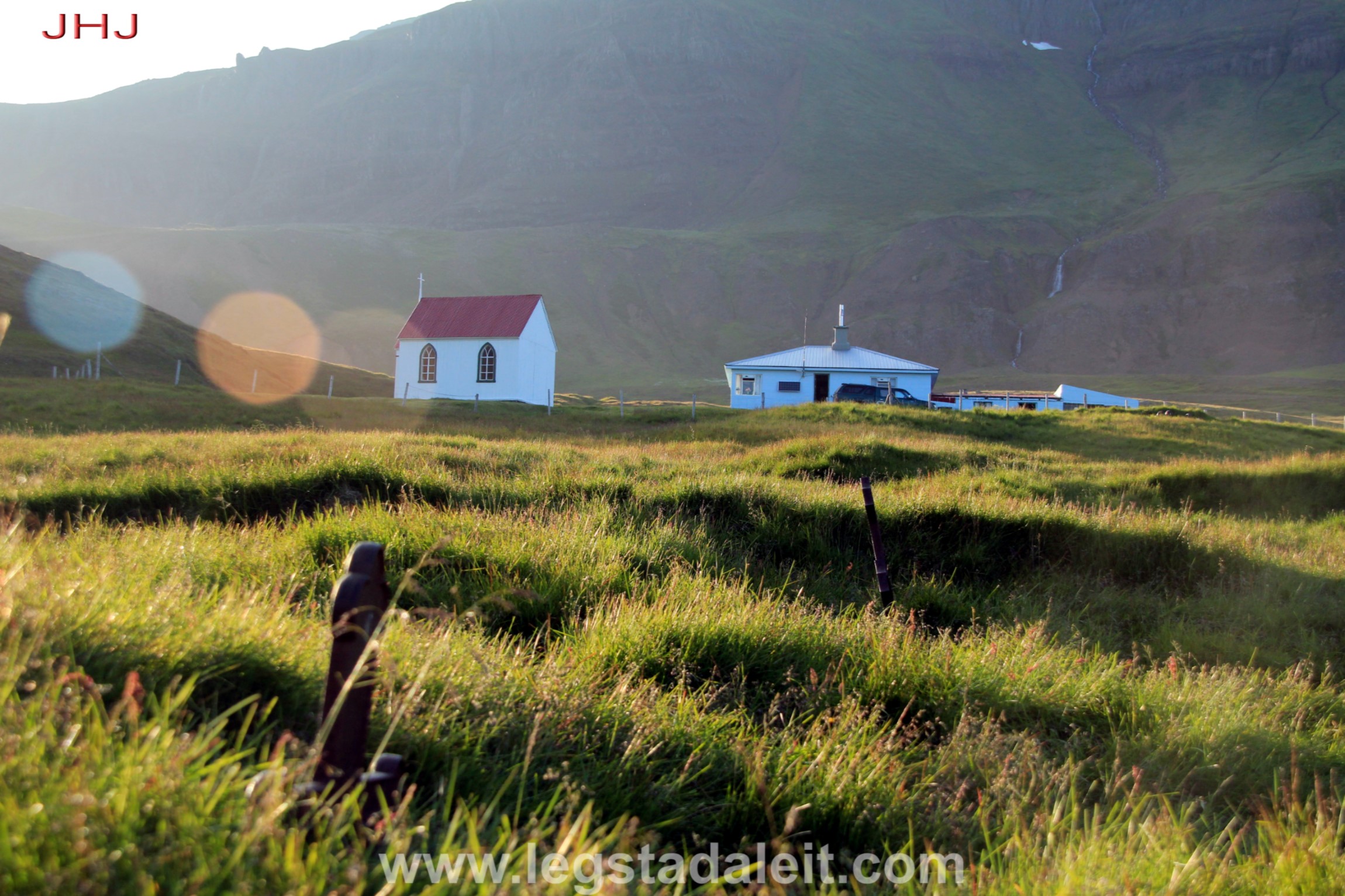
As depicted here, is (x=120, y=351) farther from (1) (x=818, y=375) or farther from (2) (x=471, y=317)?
(1) (x=818, y=375)

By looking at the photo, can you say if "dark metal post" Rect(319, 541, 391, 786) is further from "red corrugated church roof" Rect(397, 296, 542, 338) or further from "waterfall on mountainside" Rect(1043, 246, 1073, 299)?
"waterfall on mountainside" Rect(1043, 246, 1073, 299)

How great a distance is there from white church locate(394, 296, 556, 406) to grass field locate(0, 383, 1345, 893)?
112 feet

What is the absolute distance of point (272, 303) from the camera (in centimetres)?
13488

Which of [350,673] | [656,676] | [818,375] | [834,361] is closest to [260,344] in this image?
[818,375]

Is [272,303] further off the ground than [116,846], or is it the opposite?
[272,303]

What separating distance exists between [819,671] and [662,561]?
6.60ft

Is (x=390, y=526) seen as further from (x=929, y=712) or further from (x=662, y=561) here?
(x=929, y=712)

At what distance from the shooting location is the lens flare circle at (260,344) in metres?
50.2

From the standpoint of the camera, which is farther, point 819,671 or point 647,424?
point 647,424

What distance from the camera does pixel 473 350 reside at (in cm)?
4475

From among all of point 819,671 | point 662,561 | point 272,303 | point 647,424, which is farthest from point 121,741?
point 272,303

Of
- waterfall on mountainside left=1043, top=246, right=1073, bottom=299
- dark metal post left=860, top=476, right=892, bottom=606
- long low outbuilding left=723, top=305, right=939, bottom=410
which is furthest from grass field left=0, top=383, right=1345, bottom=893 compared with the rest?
waterfall on mountainside left=1043, top=246, right=1073, bottom=299

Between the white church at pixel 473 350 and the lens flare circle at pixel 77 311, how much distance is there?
53.3 feet

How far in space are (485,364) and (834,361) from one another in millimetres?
21405
